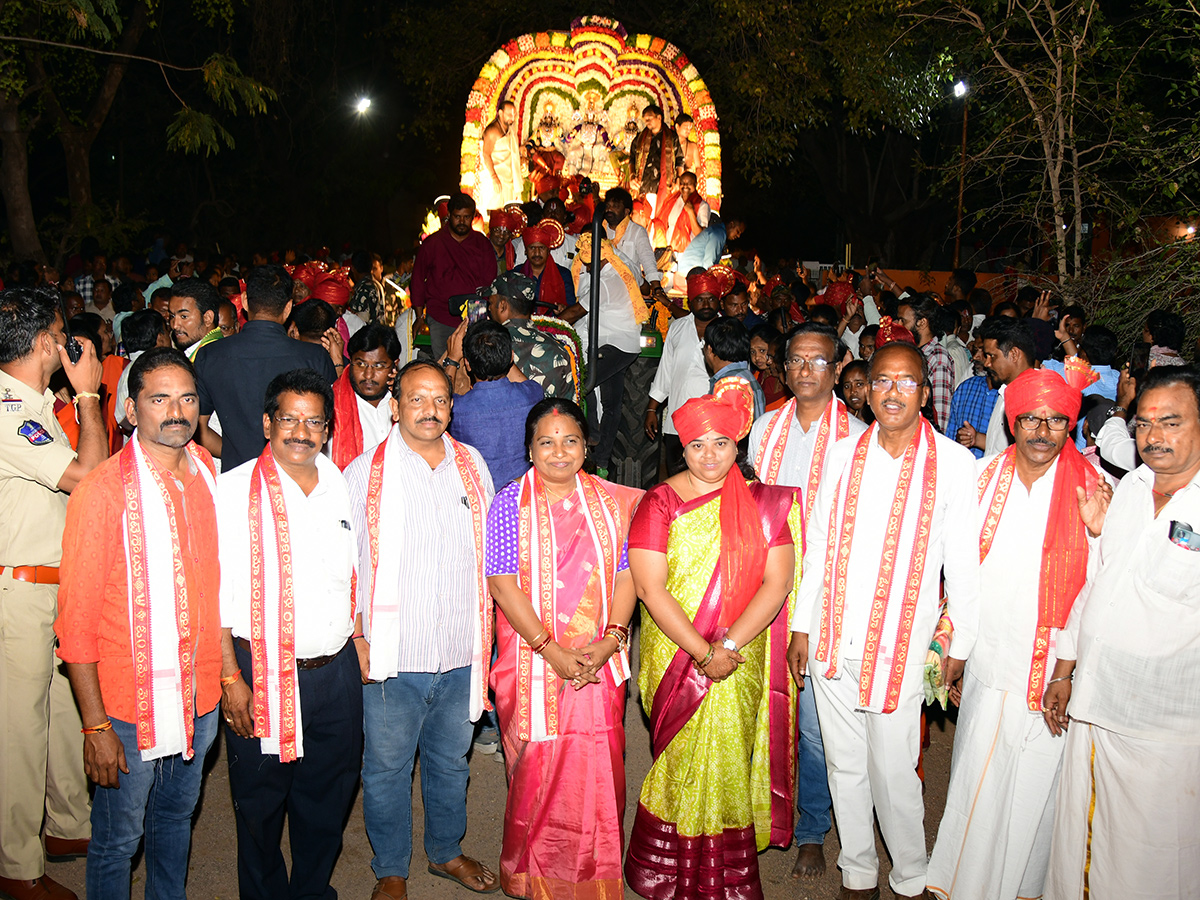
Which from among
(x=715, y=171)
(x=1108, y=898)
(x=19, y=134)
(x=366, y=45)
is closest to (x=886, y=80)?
(x=715, y=171)

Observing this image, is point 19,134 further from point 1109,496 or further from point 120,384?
point 1109,496

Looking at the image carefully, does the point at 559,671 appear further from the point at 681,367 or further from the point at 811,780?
the point at 681,367

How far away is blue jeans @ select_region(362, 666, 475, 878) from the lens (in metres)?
3.56

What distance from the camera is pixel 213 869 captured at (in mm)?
3959

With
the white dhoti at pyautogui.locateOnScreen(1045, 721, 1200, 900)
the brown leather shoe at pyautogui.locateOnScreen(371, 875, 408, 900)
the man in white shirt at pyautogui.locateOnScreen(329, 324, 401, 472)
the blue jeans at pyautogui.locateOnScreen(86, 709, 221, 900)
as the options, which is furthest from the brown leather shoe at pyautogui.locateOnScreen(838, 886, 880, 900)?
the man in white shirt at pyautogui.locateOnScreen(329, 324, 401, 472)

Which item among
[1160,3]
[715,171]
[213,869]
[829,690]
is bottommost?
[213,869]

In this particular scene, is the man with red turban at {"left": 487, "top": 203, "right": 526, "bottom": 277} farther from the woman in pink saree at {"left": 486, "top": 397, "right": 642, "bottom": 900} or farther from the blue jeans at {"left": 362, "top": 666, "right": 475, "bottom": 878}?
the blue jeans at {"left": 362, "top": 666, "right": 475, "bottom": 878}

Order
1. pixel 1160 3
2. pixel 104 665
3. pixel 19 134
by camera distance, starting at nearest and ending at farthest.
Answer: pixel 104 665, pixel 1160 3, pixel 19 134

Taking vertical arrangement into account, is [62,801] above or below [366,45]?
below

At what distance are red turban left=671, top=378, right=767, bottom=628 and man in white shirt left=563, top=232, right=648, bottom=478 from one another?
4405 mm

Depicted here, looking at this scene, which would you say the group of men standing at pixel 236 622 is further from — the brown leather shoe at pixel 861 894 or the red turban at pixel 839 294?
the red turban at pixel 839 294

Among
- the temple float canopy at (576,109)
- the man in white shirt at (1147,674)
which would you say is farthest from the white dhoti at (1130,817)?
the temple float canopy at (576,109)

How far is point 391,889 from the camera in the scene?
3.68 meters

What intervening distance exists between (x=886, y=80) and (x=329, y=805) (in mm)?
14283
